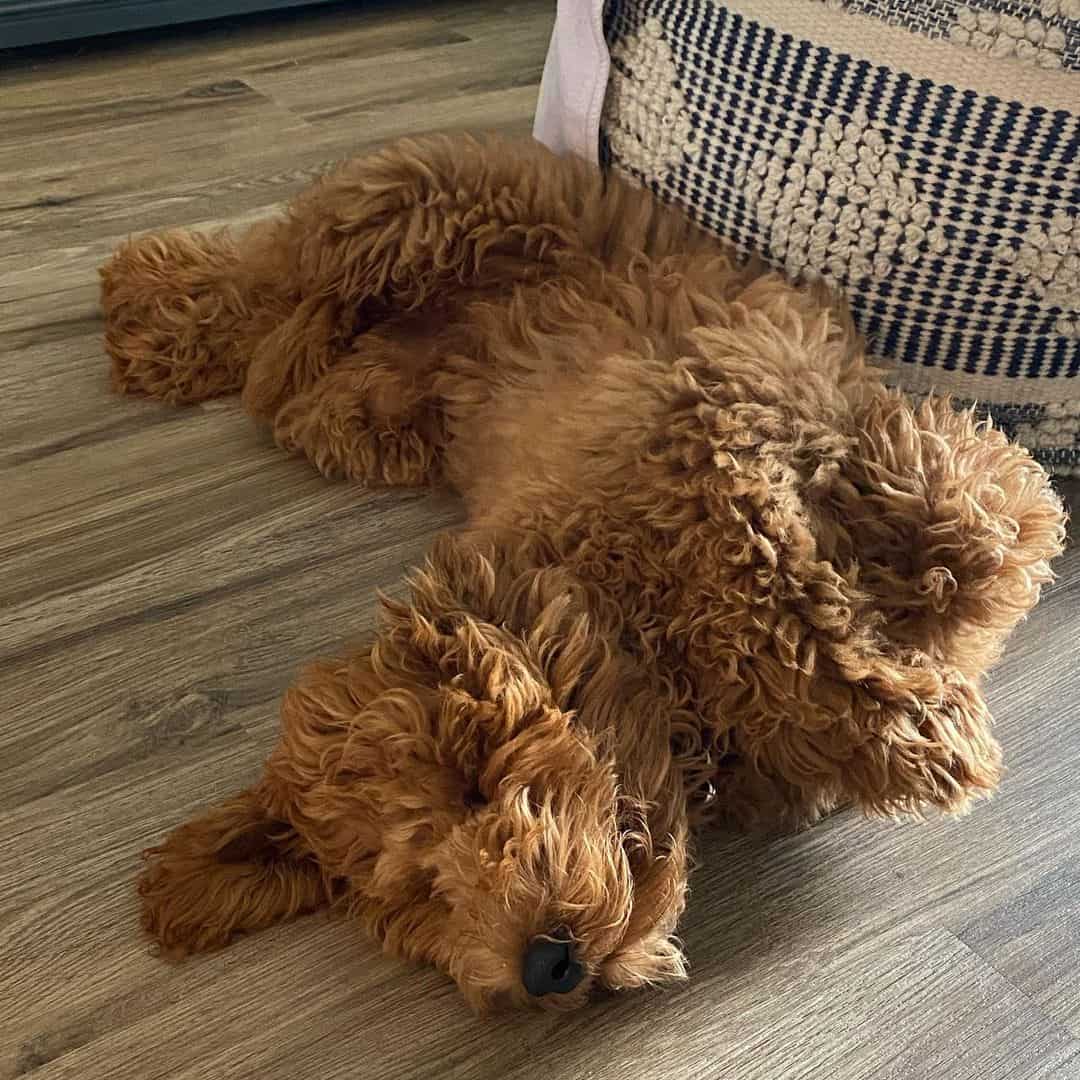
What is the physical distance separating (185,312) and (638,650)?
719 millimetres

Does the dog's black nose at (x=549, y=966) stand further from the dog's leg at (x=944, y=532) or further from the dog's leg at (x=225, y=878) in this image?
the dog's leg at (x=944, y=532)

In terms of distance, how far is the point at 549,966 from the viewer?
2.42 feet

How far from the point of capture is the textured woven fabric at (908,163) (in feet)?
3.45

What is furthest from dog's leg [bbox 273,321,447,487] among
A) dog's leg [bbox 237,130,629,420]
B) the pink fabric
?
the pink fabric

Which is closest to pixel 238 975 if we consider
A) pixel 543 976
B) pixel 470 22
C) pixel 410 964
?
pixel 410 964

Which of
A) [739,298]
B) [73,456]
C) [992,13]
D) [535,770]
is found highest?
[992,13]

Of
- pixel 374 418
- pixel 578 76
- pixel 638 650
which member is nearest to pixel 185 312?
pixel 374 418

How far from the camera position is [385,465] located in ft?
4.23

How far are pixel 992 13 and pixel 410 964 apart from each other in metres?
0.84

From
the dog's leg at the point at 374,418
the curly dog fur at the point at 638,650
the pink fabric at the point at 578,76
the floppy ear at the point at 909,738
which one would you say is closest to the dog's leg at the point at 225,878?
the curly dog fur at the point at 638,650

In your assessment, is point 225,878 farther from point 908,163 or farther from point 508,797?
point 908,163

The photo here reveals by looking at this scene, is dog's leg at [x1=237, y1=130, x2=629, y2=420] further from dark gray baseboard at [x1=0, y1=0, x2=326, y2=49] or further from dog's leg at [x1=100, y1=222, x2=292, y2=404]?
dark gray baseboard at [x1=0, y1=0, x2=326, y2=49]

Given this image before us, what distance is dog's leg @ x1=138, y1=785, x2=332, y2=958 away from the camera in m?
0.83

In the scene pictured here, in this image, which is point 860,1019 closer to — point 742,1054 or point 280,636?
point 742,1054
